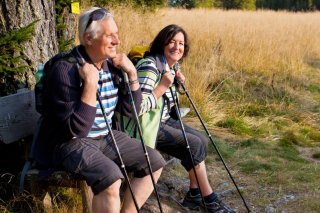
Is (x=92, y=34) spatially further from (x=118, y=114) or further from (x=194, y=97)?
(x=194, y=97)

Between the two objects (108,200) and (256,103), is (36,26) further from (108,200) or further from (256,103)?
(256,103)

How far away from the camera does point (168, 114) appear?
3.91m

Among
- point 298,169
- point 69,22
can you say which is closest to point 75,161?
point 69,22

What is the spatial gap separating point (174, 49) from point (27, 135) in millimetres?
1239

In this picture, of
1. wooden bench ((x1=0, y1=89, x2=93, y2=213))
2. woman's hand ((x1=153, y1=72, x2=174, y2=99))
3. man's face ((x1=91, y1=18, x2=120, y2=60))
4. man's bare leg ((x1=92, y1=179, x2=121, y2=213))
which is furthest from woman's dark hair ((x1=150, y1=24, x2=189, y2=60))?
man's bare leg ((x1=92, y1=179, x2=121, y2=213))

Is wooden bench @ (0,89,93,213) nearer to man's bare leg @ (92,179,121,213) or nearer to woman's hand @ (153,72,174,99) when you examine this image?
man's bare leg @ (92,179,121,213)

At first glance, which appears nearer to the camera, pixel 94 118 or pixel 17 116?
pixel 94 118

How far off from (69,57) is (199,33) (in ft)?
25.1

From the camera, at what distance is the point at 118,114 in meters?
3.35

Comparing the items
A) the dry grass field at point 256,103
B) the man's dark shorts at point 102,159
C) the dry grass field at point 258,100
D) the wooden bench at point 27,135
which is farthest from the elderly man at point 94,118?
the dry grass field at point 258,100

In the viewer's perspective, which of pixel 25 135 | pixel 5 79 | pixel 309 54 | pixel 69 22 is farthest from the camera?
pixel 309 54

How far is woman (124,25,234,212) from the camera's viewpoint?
11.4 feet

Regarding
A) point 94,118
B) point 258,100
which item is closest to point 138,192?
point 94,118

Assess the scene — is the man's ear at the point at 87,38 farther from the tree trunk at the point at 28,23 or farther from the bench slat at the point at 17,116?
the tree trunk at the point at 28,23
